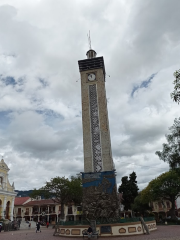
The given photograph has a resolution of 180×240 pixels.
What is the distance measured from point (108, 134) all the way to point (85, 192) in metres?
7.01

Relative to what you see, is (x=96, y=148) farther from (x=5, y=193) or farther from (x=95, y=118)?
(x=5, y=193)

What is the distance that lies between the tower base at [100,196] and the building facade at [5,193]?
28746 millimetres

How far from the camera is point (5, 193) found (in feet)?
145

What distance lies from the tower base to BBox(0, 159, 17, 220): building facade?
2875 cm

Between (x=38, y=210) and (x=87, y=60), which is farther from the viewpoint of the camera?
(x=38, y=210)

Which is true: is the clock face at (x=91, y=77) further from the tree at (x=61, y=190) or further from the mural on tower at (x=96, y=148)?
the tree at (x=61, y=190)

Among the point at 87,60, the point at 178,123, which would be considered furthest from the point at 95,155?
the point at 87,60

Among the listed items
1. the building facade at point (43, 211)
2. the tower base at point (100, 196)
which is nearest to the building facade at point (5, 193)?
the building facade at point (43, 211)

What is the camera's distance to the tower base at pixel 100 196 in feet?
67.2

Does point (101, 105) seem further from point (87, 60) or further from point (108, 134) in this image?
point (87, 60)

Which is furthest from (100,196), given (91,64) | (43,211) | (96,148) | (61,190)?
(43,211)

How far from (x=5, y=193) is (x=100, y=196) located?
30943 millimetres

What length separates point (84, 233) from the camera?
53.1 feet

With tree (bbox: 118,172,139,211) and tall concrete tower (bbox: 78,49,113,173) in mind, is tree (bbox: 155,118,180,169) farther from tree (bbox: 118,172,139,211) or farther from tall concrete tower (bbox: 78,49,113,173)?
tree (bbox: 118,172,139,211)
